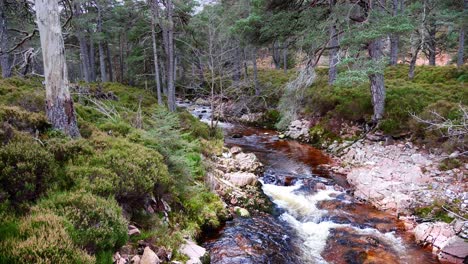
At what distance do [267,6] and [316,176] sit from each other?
30.1ft

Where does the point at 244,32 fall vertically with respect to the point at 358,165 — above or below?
above

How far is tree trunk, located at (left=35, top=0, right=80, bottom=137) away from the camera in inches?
247

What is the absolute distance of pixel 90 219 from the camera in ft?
13.8

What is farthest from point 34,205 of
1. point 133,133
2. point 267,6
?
point 267,6

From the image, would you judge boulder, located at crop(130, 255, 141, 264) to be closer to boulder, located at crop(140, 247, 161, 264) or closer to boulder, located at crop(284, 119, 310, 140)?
boulder, located at crop(140, 247, 161, 264)

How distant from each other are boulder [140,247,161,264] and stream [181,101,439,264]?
1.74 m

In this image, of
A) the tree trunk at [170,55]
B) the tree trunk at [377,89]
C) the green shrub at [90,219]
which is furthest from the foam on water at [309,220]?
the tree trunk at [170,55]

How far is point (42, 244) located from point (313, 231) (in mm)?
6269

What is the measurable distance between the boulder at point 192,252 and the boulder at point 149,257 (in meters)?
0.79

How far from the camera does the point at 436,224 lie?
7094mm

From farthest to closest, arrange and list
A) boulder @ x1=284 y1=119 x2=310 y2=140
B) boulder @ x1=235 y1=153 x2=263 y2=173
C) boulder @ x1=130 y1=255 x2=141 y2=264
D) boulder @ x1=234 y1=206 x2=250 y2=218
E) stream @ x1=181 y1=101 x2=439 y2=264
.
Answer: boulder @ x1=284 y1=119 x2=310 y2=140 < boulder @ x1=235 y1=153 x2=263 y2=173 < boulder @ x1=234 y1=206 x2=250 y2=218 < stream @ x1=181 y1=101 x2=439 y2=264 < boulder @ x1=130 y1=255 x2=141 y2=264

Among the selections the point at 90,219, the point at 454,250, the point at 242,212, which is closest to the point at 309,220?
the point at 242,212

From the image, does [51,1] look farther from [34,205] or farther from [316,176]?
[316,176]

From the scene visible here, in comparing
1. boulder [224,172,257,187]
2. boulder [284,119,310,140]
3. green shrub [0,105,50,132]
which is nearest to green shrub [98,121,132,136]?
green shrub [0,105,50,132]
